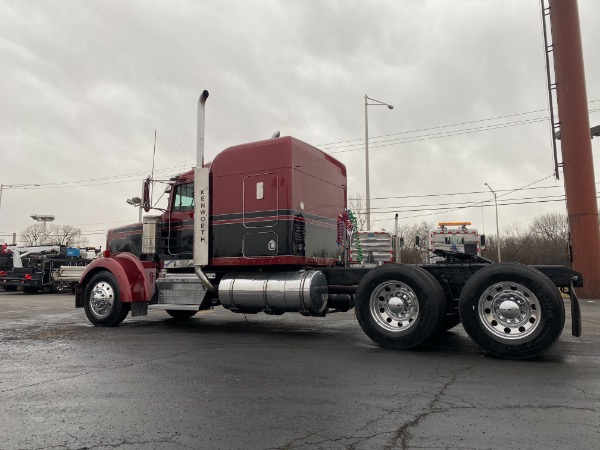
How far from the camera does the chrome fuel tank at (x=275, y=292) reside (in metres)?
7.67

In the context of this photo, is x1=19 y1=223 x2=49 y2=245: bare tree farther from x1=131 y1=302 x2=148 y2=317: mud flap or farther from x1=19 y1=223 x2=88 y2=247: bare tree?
x1=131 y1=302 x2=148 y2=317: mud flap

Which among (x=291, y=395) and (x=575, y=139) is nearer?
(x=291, y=395)

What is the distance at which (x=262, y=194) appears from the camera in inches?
327

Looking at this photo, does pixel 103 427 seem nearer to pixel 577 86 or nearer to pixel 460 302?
pixel 460 302

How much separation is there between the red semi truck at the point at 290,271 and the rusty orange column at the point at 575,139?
1138cm

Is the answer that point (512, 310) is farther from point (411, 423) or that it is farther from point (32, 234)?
point (32, 234)

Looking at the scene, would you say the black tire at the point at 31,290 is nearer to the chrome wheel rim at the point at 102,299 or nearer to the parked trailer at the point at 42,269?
the parked trailer at the point at 42,269

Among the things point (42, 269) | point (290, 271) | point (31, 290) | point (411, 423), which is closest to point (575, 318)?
point (411, 423)

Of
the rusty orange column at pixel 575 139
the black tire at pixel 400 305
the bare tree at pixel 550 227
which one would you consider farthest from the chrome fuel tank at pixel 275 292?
the bare tree at pixel 550 227

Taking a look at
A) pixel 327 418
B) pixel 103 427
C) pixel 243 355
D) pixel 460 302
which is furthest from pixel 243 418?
pixel 460 302

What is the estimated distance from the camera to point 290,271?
27.0 ft

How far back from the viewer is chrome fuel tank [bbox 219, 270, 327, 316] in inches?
302

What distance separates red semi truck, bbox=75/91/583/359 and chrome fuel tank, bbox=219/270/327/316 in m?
0.02

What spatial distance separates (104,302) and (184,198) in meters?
2.64
